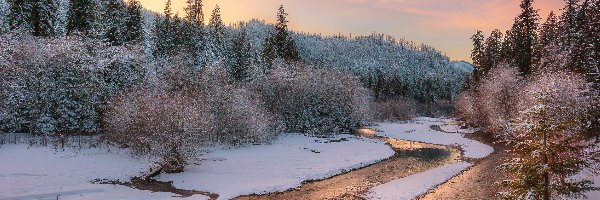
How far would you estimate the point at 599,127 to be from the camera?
1355 inches

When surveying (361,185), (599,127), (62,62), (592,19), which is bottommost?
(361,185)

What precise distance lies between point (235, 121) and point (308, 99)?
705 inches

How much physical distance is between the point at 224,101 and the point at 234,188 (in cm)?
1938

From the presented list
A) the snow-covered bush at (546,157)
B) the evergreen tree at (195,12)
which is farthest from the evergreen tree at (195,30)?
the snow-covered bush at (546,157)

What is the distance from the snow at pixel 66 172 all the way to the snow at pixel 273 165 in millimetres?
3035

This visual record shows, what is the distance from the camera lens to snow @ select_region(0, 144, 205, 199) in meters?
22.4

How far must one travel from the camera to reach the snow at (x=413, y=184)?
25.4 metres

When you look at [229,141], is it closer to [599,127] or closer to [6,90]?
[6,90]

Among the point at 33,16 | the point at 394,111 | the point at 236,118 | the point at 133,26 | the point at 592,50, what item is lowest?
the point at 394,111

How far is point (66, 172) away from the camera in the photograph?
26766mm

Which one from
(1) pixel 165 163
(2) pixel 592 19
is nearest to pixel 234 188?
(1) pixel 165 163

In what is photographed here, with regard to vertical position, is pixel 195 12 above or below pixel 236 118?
above

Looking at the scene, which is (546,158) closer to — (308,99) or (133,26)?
(308,99)

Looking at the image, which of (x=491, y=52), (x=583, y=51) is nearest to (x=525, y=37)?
(x=491, y=52)
